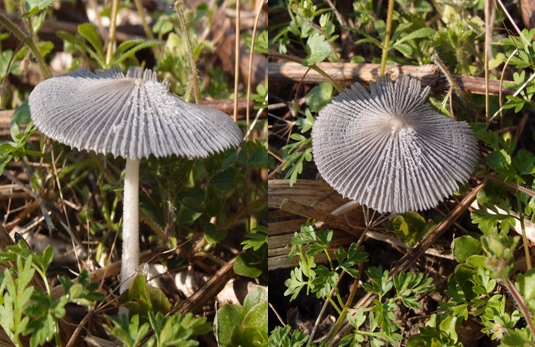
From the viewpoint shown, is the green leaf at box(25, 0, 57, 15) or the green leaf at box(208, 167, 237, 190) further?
the green leaf at box(208, 167, 237, 190)

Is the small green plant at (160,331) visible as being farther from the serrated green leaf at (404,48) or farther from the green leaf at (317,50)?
the serrated green leaf at (404,48)

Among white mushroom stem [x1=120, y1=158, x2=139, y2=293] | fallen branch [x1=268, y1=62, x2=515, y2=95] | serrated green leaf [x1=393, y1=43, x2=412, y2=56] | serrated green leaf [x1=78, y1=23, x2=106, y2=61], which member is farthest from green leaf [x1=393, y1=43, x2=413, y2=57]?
serrated green leaf [x1=78, y1=23, x2=106, y2=61]

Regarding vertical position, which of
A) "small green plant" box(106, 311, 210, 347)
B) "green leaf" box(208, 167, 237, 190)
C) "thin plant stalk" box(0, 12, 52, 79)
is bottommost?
"small green plant" box(106, 311, 210, 347)

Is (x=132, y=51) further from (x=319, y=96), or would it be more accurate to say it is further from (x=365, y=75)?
(x=365, y=75)

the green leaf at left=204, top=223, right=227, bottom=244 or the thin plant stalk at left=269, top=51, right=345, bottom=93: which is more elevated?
the thin plant stalk at left=269, top=51, right=345, bottom=93

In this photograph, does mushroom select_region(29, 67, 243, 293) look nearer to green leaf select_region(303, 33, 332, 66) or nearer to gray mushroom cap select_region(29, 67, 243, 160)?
gray mushroom cap select_region(29, 67, 243, 160)

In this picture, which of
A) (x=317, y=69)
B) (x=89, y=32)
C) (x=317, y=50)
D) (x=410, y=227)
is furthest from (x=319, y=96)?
(x=89, y=32)
